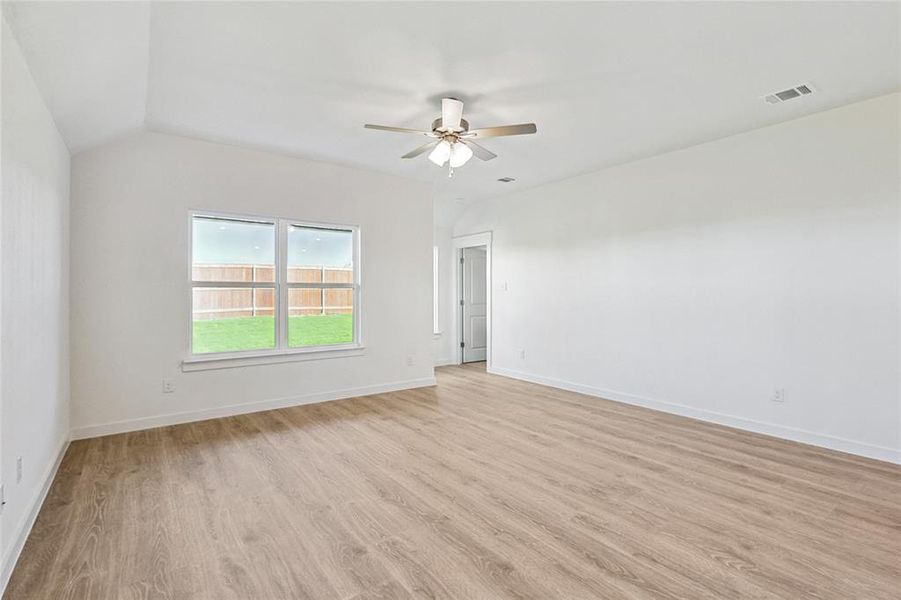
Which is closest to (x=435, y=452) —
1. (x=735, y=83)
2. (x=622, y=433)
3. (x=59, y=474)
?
(x=622, y=433)

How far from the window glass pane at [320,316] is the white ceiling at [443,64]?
1.76 m

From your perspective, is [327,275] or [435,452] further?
[327,275]

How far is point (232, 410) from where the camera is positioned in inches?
176

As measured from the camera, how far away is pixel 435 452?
346 centimetres

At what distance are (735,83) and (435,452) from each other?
3.46m

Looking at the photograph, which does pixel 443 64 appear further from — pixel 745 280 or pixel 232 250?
pixel 745 280

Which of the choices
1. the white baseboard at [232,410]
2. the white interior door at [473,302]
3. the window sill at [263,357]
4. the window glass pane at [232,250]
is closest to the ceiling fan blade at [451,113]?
the window glass pane at [232,250]

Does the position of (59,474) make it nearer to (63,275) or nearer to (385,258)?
(63,275)

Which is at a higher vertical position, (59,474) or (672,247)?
(672,247)

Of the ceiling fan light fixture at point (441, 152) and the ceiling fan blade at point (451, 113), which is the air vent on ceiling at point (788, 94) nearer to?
the ceiling fan blade at point (451, 113)

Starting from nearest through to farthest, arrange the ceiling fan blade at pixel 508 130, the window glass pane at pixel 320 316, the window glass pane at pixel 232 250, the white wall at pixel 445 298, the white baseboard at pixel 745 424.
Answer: the ceiling fan blade at pixel 508 130, the white baseboard at pixel 745 424, the window glass pane at pixel 232 250, the window glass pane at pixel 320 316, the white wall at pixel 445 298

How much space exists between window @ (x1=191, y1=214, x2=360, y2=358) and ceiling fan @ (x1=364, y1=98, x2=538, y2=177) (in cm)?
190

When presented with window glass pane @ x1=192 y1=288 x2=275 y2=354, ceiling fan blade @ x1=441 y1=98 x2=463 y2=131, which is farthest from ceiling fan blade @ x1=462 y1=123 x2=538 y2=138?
window glass pane @ x1=192 y1=288 x2=275 y2=354

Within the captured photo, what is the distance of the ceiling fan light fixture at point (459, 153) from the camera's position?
3564mm
